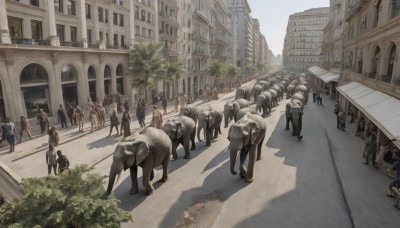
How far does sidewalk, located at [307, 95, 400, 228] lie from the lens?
917 cm

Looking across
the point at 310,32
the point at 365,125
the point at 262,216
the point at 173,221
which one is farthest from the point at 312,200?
the point at 310,32

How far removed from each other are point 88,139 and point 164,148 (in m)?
10.2

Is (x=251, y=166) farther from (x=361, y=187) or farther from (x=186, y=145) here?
(x=361, y=187)

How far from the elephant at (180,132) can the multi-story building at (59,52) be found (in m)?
14.2

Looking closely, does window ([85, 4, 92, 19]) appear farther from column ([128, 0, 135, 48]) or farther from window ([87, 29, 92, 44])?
column ([128, 0, 135, 48])

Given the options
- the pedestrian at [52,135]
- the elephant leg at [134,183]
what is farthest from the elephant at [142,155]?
the pedestrian at [52,135]

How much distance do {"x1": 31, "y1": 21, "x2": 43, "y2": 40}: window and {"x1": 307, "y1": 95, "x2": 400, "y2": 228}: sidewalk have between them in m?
23.9

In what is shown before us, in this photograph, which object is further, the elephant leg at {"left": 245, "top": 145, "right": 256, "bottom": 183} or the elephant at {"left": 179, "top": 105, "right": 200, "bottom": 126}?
the elephant at {"left": 179, "top": 105, "right": 200, "bottom": 126}

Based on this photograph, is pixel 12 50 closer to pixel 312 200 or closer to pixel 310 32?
pixel 312 200

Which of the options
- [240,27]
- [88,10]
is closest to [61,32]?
[88,10]

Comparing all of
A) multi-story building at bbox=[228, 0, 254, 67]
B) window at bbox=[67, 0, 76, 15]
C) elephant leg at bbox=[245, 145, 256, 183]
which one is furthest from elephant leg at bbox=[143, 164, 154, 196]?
multi-story building at bbox=[228, 0, 254, 67]

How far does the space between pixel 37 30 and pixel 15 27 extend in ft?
6.65

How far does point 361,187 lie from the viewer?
37.6ft

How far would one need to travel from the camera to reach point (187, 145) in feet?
47.1
